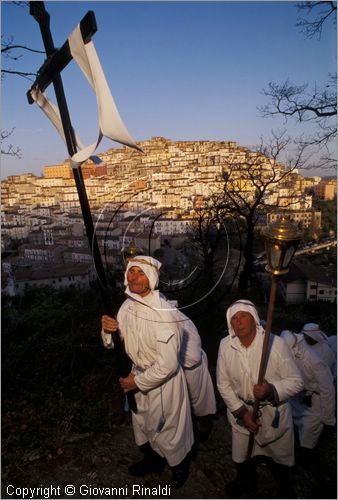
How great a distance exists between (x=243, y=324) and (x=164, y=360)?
0.55 metres

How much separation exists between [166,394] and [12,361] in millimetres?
2396

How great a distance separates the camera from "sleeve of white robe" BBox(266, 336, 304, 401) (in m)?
1.83

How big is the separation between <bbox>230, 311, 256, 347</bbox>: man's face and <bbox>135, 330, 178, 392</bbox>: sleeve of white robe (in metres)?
0.39

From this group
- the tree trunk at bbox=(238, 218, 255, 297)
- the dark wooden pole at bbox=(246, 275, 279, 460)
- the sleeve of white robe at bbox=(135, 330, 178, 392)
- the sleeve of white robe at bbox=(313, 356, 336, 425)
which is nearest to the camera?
the dark wooden pole at bbox=(246, 275, 279, 460)

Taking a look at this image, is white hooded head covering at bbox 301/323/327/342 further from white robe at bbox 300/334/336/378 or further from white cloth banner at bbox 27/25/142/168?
white cloth banner at bbox 27/25/142/168

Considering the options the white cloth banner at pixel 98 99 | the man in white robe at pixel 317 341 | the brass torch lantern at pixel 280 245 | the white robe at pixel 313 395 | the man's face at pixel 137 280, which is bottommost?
the white robe at pixel 313 395

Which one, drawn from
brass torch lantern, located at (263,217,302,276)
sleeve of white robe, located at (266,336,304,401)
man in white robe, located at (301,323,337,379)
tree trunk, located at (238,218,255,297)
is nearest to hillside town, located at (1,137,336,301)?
brass torch lantern, located at (263,217,302,276)

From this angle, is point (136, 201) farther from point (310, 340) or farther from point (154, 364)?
point (310, 340)

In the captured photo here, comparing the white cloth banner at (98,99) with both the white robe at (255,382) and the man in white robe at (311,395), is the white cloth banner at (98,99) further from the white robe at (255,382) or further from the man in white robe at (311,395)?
the man in white robe at (311,395)

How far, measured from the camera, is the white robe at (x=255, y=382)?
189 centimetres

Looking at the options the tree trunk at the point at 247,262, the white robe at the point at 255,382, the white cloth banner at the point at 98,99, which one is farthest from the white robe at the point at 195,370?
the tree trunk at the point at 247,262

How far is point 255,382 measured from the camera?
1943mm

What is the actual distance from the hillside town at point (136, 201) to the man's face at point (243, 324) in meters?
0.64

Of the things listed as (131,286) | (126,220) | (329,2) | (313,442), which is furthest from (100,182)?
(329,2)
